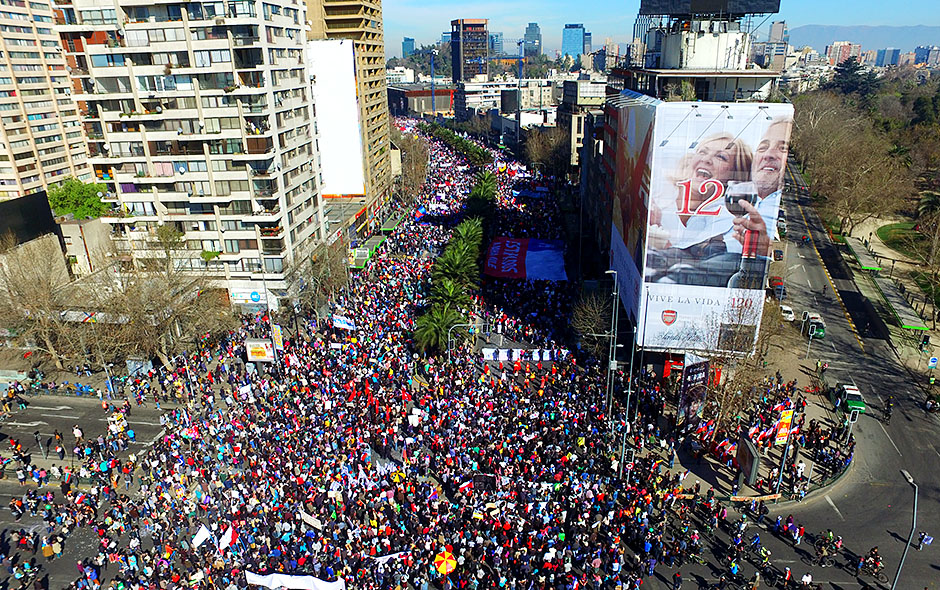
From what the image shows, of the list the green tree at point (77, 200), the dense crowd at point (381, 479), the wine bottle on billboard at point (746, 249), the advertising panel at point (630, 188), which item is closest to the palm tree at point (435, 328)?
the dense crowd at point (381, 479)

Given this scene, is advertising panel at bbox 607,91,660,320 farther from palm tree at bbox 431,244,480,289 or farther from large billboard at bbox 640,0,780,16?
→ palm tree at bbox 431,244,480,289

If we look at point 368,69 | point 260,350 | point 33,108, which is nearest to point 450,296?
point 260,350

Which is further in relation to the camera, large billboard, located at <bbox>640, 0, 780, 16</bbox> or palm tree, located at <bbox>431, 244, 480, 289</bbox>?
palm tree, located at <bbox>431, 244, 480, 289</bbox>

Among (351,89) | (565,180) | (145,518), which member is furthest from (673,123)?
(565,180)

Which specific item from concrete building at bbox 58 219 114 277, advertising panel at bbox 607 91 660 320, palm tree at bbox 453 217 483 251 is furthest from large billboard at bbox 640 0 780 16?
concrete building at bbox 58 219 114 277

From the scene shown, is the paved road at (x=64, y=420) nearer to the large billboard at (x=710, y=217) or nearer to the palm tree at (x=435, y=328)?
the palm tree at (x=435, y=328)

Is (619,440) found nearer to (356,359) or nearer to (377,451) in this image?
(377,451)

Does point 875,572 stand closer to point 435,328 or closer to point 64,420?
point 435,328
